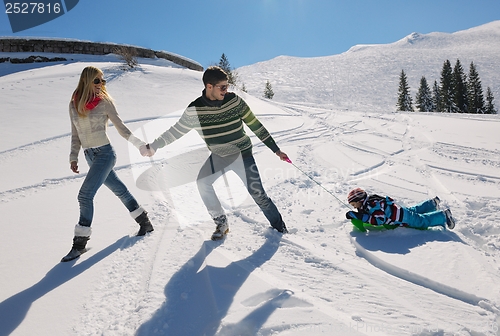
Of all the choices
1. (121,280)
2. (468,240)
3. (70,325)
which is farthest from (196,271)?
(468,240)

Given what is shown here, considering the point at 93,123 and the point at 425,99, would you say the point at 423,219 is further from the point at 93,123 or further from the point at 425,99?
the point at 425,99

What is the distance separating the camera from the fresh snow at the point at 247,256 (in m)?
1.94

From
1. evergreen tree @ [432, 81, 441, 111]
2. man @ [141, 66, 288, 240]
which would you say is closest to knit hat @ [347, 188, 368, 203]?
man @ [141, 66, 288, 240]

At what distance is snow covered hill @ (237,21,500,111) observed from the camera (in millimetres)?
53031

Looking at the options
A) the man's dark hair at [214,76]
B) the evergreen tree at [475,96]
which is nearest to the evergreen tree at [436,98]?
the evergreen tree at [475,96]

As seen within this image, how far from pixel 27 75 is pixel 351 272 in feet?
52.8

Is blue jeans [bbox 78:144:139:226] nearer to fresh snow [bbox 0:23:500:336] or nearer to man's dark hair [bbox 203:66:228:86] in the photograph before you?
fresh snow [bbox 0:23:500:336]

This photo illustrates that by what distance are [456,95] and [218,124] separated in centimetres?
4858

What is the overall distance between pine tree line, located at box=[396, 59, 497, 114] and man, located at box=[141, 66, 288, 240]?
4615 cm

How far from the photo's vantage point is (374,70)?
65.6 metres

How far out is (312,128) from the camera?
10.6 metres

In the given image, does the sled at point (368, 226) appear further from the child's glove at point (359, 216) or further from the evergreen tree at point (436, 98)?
the evergreen tree at point (436, 98)

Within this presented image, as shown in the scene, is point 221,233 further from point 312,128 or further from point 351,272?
point 312,128

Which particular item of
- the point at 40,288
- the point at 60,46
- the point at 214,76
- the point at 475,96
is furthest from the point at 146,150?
the point at 475,96
